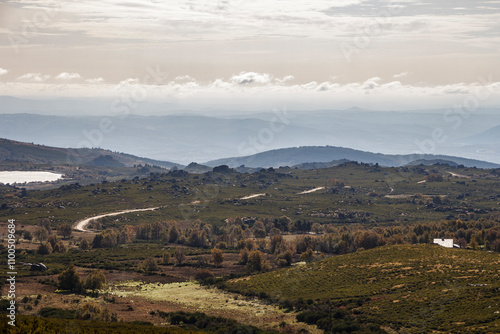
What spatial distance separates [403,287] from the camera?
10256 centimetres

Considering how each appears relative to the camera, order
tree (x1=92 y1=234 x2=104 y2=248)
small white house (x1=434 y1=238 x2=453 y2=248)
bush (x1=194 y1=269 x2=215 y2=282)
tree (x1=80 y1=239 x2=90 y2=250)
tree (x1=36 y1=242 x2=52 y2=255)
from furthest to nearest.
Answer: tree (x1=92 y1=234 x2=104 y2=248)
tree (x1=80 y1=239 x2=90 y2=250)
tree (x1=36 y1=242 x2=52 y2=255)
small white house (x1=434 y1=238 x2=453 y2=248)
bush (x1=194 y1=269 x2=215 y2=282)

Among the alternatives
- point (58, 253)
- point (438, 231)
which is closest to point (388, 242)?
point (438, 231)

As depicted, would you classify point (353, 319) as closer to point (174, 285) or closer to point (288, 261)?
point (174, 285)

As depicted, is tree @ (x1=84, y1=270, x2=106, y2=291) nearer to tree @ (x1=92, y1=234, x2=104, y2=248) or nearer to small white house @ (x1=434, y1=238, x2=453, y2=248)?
tree @ (x1=92, y1=234, x2=104, y2=248)

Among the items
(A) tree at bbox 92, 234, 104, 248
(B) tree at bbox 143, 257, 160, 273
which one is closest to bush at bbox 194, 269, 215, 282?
(B) tree at bbox 143, 257, 160, 273

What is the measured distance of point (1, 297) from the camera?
9488 cm

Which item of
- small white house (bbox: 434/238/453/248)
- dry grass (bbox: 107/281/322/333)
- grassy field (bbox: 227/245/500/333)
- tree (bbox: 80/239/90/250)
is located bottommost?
tree (bbox: 80/239/90/250)

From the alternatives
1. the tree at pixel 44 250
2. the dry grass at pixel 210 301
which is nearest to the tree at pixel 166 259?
the dry grass at pixel 210 301

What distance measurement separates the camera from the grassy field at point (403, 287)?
82.2 metres

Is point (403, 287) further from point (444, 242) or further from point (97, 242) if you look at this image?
point (97, 242)

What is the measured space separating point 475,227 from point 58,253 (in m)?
150

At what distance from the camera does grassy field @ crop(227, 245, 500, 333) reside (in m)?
82.2

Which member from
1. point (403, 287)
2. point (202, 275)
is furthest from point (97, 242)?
point (403, 287)

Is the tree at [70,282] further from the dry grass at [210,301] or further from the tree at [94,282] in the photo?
the dry grass at [210,301]
